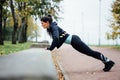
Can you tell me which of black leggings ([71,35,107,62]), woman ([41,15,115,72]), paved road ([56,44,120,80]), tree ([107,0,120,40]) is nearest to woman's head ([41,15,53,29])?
woman ([41,15,115,72])

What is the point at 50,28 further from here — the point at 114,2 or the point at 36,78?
the point at 114,2

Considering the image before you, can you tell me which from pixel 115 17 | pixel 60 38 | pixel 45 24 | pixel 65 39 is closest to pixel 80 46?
pixel 65 39

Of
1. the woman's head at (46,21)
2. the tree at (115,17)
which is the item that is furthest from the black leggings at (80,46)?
the tree at (115,17)

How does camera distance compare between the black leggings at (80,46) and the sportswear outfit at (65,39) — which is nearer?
the sportswear outfit at (65,39)

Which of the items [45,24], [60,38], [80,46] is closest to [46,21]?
[45,24]

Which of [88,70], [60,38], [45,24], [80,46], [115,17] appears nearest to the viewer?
[45,24]

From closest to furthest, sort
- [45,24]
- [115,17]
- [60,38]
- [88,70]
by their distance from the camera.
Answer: [45,24] < [60,38] < [88,70] < [115,17]

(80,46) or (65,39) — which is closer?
(65,39)

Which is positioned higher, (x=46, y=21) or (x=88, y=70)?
(x=46, y=21)

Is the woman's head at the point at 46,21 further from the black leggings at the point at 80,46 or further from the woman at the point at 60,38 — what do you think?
the black leggings at the point at 80,46

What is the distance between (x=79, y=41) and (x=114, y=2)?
37.6 meters

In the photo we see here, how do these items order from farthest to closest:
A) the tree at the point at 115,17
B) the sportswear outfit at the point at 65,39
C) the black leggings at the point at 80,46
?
the tree at the point at 115,17
the black leggings at the point at 80,46
the sportswear outfit at the point at 65,39

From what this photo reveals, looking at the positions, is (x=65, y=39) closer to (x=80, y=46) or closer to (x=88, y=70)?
(x=80, y=46)

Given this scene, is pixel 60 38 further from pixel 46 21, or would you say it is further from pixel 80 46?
pixel 46 21
